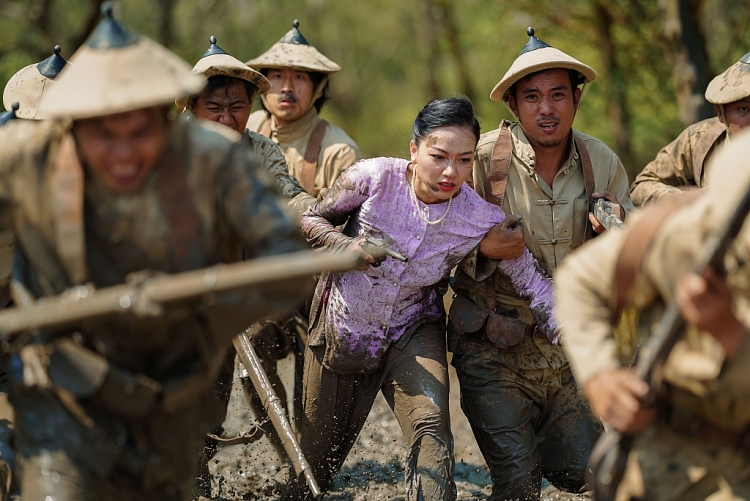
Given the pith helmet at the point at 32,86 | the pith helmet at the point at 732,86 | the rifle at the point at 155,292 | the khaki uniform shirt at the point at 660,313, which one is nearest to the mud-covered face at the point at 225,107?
the pith helmet at the point at 32,86

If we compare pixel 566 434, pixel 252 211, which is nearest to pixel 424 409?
pixel 566 434

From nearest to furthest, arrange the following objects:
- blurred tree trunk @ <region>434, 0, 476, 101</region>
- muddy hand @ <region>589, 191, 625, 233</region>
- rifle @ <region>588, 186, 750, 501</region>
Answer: rifle @ <region>588, 186, 750, 501</region>, muddy hand @ <region>589, 191, 625, 233</region>, blurred tree trunk @ <region>434, 0, 476, 101</region>

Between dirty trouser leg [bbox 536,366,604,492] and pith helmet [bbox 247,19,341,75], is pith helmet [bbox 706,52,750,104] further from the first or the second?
pith helmet [bbox 247,19,341,75]

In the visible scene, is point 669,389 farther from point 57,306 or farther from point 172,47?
point 172,47

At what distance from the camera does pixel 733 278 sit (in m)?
3.25

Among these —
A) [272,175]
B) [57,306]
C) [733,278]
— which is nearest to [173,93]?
[57,306]

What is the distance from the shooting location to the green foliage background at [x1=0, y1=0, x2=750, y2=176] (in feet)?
46.6

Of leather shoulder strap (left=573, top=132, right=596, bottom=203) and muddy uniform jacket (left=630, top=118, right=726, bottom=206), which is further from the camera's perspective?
muddy uniform jacket (left=630, top=118, right=726, bottom=206)

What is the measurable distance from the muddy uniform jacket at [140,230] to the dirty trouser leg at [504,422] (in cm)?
230

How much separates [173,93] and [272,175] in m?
2.81

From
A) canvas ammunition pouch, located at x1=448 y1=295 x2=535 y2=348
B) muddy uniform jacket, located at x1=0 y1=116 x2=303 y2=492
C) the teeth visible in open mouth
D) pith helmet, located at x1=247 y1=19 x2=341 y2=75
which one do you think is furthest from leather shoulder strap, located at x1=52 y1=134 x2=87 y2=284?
pith helmet, located at x1=247 y1=19 x2=341 y2=75

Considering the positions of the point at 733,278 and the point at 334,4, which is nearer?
the point at 733,278

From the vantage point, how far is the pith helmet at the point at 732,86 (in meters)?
6.06

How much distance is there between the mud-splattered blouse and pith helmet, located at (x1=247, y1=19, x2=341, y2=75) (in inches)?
86.9
